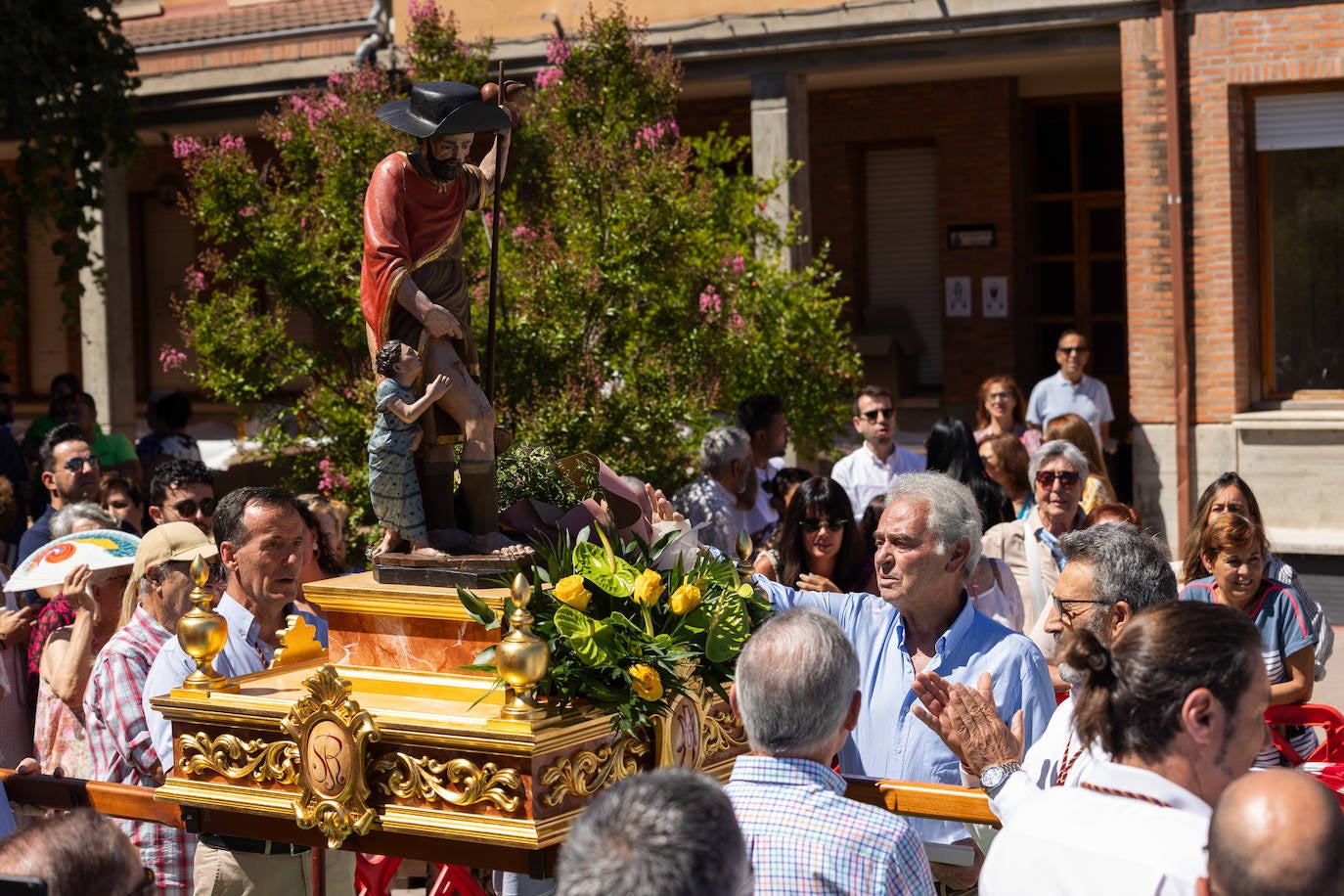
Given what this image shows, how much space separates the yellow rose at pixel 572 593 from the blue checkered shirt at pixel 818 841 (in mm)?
806

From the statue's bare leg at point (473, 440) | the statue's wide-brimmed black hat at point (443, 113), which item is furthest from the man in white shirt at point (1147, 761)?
the statue's wide-brimmed black hat at point (443, 113)

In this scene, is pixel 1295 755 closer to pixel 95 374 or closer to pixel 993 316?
pixel 993 316

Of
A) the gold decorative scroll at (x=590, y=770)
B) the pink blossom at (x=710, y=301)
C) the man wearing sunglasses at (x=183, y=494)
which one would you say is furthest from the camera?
the pink blossom at (x=710, y=301)

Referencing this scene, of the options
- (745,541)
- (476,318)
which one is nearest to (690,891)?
(745,541)

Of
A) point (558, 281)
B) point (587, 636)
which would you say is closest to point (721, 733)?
point (587, 636)

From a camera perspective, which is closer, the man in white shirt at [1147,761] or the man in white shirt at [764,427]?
the man in white shirt at [1147,761]

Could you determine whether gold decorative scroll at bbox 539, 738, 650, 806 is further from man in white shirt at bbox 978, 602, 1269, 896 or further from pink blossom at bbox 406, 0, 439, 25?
pink blossom at bbox 406, 0, 439, 25

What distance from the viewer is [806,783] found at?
3.16m

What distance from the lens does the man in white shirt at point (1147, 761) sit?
8.98 ft

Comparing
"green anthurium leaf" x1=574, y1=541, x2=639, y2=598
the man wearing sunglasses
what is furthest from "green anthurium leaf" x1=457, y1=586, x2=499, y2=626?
the man wearing sunglasses

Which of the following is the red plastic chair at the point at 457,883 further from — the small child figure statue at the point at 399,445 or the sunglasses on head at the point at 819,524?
the sunglasses on head at the point at 819,524

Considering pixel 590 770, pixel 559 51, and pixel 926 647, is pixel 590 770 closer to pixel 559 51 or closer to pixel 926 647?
pixel 926 647

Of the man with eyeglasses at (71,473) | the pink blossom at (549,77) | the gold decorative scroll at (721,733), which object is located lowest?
the gold decorative scroll at (721,733)

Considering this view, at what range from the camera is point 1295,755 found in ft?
17.5
